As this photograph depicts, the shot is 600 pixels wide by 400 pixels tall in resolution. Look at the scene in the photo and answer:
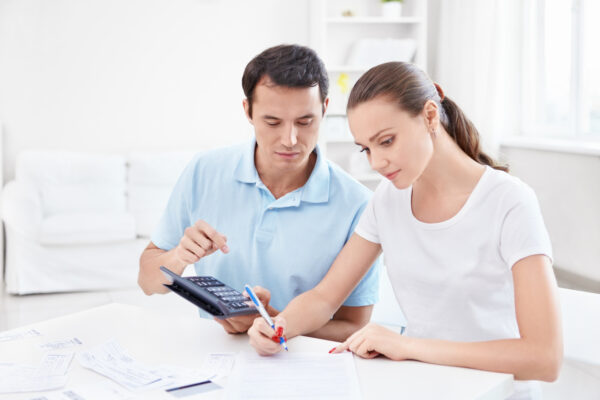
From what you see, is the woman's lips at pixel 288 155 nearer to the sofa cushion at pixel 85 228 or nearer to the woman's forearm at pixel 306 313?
the woman's forearm at pixel 306 313

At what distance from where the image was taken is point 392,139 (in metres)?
1.35

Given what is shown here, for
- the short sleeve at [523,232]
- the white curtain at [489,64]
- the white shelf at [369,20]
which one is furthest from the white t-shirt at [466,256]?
the white shelf at [369,20]

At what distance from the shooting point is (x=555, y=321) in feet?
3.93

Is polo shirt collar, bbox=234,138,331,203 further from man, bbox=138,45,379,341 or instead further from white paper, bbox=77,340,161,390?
white paper, bbox=77,340,161,390

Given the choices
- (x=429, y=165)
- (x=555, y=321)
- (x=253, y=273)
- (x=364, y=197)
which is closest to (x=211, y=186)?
(x=253, y=273)

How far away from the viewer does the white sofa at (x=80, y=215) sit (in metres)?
4.05

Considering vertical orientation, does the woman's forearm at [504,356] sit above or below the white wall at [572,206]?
above

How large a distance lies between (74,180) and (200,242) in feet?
10.7

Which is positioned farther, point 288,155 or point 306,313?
point 288,155

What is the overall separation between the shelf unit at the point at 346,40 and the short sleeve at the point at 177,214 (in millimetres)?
2998

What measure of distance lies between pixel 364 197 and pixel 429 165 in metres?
0.35

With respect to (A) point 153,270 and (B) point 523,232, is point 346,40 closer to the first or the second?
(A) point 153,270

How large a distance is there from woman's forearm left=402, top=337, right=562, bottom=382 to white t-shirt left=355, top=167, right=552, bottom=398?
17 cm

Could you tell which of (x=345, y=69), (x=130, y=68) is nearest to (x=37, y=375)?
(x=345, y=69)
